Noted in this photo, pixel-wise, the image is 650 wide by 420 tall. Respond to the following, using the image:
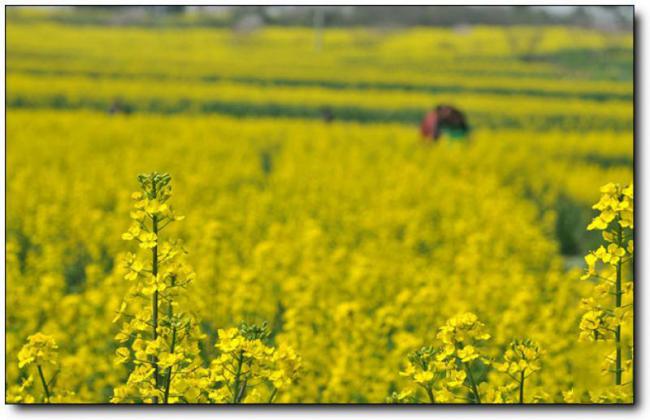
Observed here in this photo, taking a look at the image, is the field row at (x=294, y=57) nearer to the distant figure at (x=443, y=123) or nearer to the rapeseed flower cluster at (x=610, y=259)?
the distant figure at (x=443, y=123)

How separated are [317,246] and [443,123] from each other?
6.53 m

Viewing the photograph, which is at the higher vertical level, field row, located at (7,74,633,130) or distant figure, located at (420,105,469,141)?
field row, located at (7,74,633,130)

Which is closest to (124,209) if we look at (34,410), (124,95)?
(34,410)

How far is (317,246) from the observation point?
672cm

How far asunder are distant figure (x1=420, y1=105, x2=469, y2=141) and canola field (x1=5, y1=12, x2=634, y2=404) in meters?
0.16

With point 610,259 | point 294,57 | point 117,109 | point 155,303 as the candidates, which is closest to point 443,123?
point 117,109

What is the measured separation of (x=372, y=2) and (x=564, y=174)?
797 centimetres

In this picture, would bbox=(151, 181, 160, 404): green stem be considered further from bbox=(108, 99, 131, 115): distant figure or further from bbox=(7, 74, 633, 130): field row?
bbox=(7, 74, 633, 130): field row

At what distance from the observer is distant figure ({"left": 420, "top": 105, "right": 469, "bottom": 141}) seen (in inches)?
500

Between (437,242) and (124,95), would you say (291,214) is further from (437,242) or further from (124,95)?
(124,95)

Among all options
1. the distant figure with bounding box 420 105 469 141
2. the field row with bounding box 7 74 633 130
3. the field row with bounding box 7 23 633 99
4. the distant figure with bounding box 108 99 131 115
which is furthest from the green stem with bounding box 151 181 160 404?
the field row with bounding box 7 23 633 99

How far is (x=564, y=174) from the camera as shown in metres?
11.8

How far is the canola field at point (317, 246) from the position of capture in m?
3.24

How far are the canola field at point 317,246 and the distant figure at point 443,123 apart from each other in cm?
16
